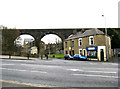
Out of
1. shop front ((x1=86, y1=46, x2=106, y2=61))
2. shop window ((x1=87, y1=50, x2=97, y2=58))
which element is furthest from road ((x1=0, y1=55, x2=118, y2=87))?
shop window ((x1=87, y1=50, x2=97, y2=58))

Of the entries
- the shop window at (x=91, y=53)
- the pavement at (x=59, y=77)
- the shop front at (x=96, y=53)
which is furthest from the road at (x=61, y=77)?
the shop window at (x=91, y=53)

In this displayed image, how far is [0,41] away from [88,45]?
22.4 m

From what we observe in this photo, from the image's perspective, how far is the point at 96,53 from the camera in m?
30.9

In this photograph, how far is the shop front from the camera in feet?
97.0

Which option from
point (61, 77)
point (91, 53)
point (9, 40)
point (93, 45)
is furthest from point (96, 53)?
point (61, 77)

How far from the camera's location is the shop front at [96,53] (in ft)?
97.0

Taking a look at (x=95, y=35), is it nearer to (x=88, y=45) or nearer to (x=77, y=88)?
(x=88, y=45)

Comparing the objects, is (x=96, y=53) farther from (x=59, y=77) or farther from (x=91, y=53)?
(x=59, y=77)

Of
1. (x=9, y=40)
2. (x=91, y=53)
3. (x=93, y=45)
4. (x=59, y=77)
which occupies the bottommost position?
(x=59, y=77)

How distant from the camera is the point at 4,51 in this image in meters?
36.2

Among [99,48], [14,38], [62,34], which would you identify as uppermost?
[62,34]

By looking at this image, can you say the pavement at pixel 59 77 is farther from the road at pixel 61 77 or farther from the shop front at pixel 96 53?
the shop front at pixel 96 53

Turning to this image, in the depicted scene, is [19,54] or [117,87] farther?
[19,54]
